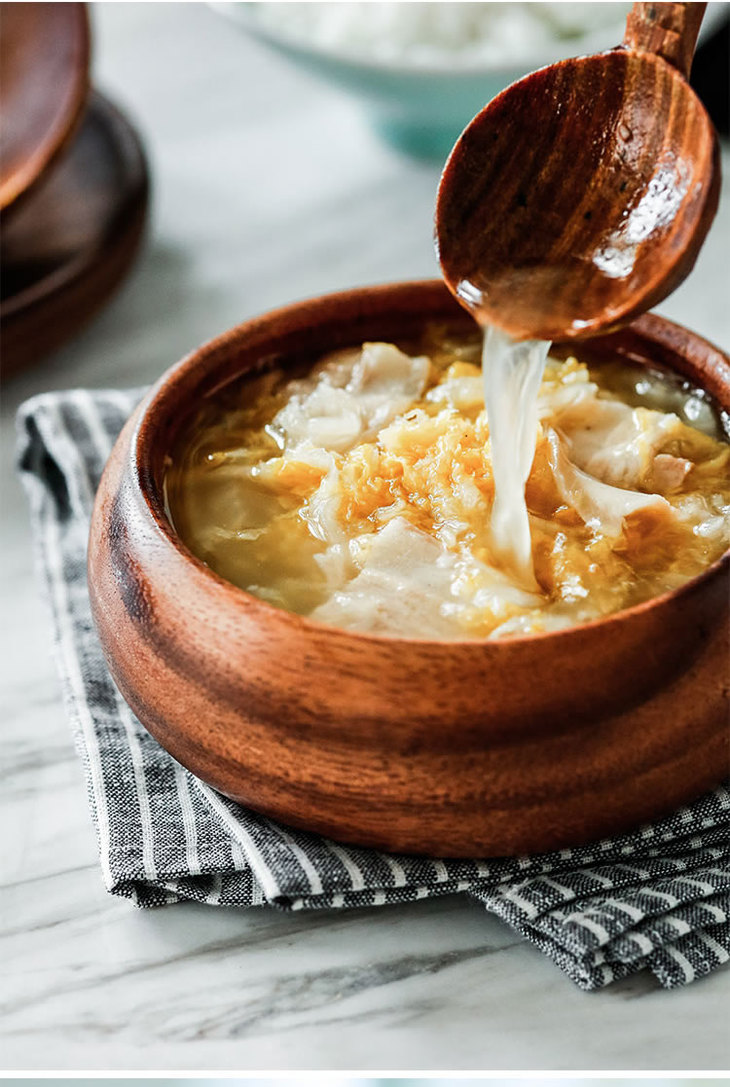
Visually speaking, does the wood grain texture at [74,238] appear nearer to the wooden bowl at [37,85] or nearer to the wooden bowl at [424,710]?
the wooden bowl at [37,85]

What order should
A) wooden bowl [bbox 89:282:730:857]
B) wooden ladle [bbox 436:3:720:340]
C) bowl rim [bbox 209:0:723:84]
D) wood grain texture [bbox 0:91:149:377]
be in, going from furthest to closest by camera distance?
1. bowl rim [bbox 209:0:723:84]
2. wood grain texture [bbox 0:91:149:377]
3. wooden ladle [bbox 436:3:720:340]
4. wooden bowl [bbox 89:282:730:857]

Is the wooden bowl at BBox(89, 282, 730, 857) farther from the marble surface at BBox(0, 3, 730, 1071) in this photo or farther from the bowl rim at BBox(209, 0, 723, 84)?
the bowl rim at BBox(209, 0, 723, 84)

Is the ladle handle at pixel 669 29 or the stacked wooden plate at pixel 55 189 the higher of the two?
the ladle handle at pixel 669 29

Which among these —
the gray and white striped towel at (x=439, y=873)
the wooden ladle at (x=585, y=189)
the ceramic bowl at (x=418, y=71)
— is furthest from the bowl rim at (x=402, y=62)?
the gray and white striped towel at (x=439, y=873)

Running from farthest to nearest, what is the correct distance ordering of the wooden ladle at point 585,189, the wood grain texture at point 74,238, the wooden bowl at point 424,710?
1. the wood grain texture at point 74,238
2. the wooden ladle at point 585,189
3. the wooden bowl at point 424,710

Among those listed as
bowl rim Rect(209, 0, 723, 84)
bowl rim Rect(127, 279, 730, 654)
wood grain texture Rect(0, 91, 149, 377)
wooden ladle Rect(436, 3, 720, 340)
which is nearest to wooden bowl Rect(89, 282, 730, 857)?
bowl rim Rect(127, 279, 730, 654)

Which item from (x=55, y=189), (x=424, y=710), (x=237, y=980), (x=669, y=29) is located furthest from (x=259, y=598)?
(x=55, y=189)

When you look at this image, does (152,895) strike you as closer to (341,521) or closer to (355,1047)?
(355,1047)

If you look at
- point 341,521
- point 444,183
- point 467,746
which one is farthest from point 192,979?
point 444,183
